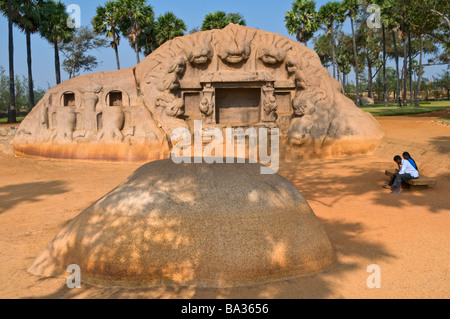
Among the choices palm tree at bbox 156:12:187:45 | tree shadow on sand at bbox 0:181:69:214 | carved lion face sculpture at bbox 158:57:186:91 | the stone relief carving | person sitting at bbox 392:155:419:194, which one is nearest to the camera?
tree shadow on sand at bbox 0:181:69:214

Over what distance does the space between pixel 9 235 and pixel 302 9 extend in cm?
3250

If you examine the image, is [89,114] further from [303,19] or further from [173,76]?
[303,19]

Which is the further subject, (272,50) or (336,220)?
(272,50)

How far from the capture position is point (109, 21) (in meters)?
29.7

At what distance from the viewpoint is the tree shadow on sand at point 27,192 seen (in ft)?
26.7

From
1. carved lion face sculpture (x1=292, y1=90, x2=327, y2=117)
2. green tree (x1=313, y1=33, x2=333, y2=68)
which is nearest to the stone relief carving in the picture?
carved lion face sculpture (x1=292, y1=90, x2=327, y2=117)

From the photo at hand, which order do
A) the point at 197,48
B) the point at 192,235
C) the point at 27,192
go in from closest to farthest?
the point at 192,235 → the point at 27,192 → the point at 197,48

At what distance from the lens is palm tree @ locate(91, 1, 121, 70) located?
95.8ft

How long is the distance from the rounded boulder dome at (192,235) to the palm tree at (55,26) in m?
26.7

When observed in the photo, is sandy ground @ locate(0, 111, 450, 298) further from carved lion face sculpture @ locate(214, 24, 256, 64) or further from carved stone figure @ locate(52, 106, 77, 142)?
carved lion face sculpture @ locate(214, 24, 256, 64)

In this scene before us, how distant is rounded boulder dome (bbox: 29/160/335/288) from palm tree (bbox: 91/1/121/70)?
28.3 metres

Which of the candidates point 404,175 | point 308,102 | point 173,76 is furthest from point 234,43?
point 404,175

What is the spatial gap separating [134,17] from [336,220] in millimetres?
27164

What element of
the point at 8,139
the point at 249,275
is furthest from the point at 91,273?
the point at 8,139
